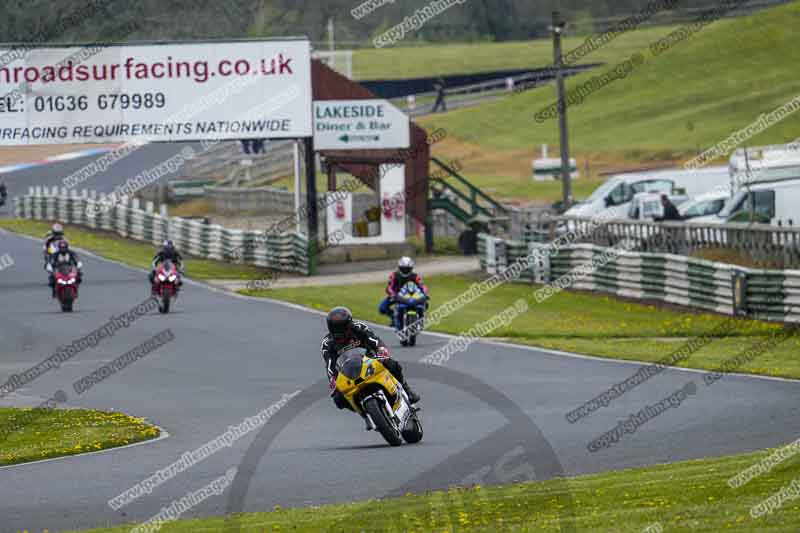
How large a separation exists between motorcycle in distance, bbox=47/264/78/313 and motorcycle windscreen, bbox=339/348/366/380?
16.6m

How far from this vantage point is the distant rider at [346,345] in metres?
13.9

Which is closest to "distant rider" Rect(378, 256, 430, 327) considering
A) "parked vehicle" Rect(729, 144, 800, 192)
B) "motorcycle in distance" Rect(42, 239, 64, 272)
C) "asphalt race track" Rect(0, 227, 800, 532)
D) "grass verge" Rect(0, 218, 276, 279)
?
"asphalt race track" Rect(0, 227, 800, 532)

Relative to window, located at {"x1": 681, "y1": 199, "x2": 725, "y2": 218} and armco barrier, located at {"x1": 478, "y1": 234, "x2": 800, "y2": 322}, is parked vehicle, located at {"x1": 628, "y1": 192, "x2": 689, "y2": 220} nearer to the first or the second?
window, located at {"x1": 681, "y1": 199, "x2": 725, "y2": 218}

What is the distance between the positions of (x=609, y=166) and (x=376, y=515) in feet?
178

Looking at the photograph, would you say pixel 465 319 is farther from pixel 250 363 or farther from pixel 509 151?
pixel 509 151

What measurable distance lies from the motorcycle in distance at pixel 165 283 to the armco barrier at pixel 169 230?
31.8ft

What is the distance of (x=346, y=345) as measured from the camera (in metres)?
14.1

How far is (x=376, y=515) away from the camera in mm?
10312

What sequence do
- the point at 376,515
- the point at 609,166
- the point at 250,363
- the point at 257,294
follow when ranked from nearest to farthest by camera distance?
the point at 376,515 → the point at 250,363 → the point at 257,294 → the point at 609,166

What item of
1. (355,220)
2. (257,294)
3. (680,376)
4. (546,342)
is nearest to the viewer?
(680,376)

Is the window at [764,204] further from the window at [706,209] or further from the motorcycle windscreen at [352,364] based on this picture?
the motorcycle windscreen at [352,364]

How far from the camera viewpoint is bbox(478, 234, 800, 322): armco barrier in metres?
25.8

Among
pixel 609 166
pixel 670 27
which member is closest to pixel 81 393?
pixel 609 166

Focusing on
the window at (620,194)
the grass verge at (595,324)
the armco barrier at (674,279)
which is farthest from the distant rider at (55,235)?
the window at (620,194)
